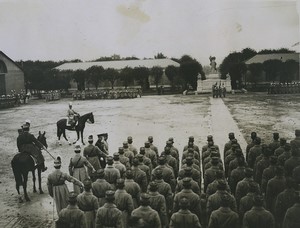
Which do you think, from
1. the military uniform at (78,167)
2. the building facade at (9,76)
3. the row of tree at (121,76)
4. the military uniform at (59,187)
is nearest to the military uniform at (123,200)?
the military uniform at (59,187)

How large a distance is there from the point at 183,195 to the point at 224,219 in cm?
89

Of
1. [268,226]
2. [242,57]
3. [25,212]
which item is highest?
[242,57]

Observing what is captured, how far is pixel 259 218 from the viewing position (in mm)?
5320

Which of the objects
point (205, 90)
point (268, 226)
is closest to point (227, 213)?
point (268, 226)

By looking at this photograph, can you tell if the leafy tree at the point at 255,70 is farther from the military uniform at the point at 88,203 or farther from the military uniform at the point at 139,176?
the military uniform at the point at 88,203

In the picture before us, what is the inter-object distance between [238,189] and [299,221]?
5.32 feet

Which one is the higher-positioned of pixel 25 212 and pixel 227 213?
pixel 227 213

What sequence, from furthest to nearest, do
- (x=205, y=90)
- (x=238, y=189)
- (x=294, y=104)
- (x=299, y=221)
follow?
(x=205, y=90), (x=294, y=104), (x=238, y=189), (x=299, y=221)

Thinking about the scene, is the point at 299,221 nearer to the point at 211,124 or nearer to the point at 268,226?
the point at 268,226

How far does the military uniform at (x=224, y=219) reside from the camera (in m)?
5.38

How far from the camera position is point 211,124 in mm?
19906

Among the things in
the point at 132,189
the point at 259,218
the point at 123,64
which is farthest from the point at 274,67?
the point at 259,218

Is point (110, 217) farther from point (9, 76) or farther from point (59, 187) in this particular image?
point (9, 76)

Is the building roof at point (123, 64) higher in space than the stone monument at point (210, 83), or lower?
higher
